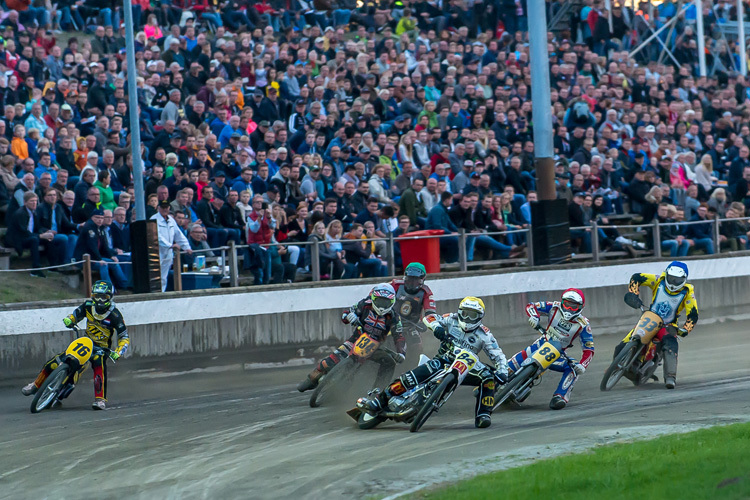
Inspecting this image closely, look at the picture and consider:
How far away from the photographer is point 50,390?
14023 millimetres

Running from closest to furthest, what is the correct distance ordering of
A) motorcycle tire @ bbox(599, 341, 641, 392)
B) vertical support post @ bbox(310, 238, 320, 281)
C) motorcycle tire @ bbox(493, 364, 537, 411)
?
motorcycle tire @ bbox(493, 364, 537, 411) → motorcycle tire @ bbox(599, 341, 641, 392) → vertical support post @ bbox(310, 238, 320, 281)

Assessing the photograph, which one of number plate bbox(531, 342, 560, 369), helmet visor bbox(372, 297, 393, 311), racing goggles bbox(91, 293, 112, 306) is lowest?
number plate bbox(531, 342, 560, 369)

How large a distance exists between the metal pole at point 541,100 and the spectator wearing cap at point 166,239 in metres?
6.54

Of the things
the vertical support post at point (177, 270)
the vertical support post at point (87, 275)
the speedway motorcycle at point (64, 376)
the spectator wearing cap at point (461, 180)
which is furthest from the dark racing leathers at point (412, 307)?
the spectator wearing cap at point (461, 180)

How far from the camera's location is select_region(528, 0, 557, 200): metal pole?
19562 millimetres

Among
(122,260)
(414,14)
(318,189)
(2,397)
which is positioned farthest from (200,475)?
(414,14)

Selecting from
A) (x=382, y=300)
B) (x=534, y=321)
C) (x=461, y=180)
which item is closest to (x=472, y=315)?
(x=382, y=300)

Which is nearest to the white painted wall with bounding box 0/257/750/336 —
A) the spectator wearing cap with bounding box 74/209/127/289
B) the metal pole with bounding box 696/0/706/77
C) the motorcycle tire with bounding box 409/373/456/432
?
the spectator wearing cap with bounding box 74/209/127/289

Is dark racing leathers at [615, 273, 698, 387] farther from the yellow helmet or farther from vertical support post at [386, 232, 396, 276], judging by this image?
vertical support post at [386, 232, 396, 276]

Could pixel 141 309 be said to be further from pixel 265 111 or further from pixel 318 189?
pixel 265 111

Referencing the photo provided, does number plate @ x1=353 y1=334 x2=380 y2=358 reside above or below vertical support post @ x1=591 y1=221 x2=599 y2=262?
below

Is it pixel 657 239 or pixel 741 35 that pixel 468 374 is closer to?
pixel 657 239

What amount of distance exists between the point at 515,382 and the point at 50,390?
5771mm

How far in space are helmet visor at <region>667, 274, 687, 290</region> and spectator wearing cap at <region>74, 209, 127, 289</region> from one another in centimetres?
794
